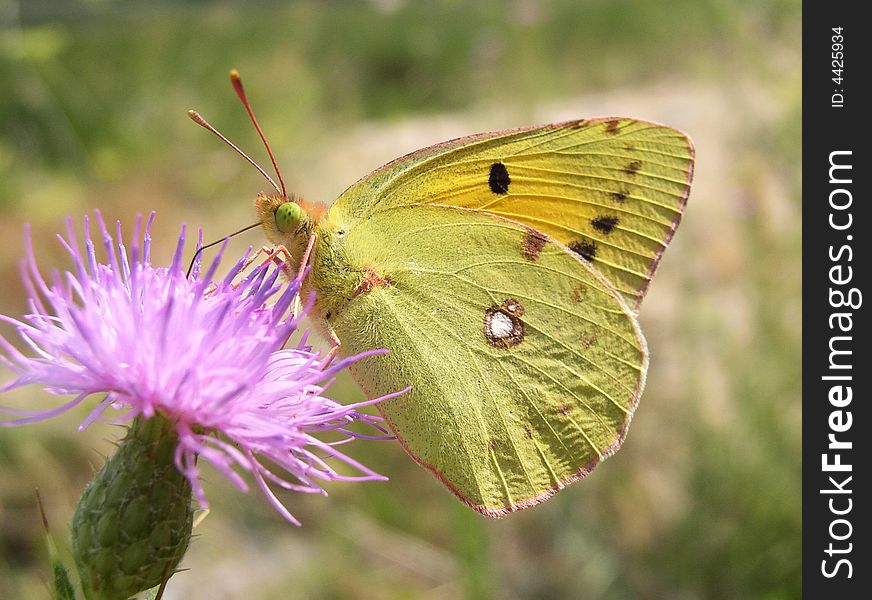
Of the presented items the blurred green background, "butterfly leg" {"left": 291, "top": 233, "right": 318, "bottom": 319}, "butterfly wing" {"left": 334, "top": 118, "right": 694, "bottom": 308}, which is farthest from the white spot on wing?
the blurred green background

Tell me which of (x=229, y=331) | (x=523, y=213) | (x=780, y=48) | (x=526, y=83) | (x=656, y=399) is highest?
(x=780, y=48)

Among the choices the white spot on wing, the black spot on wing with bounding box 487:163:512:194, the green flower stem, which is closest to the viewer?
the green flower stem

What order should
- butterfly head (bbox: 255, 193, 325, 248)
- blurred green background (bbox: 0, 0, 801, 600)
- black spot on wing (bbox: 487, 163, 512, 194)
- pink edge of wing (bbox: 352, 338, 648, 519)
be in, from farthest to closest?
blurred green background (bbox: 0, 0, 801, 600)
black spot on wing (bbox: 487, 163, 512, 194)
butterfly head (bbox: 255, 193, 325, 248)
pink edge of wing (bbox: 352, 338, 648, 519)

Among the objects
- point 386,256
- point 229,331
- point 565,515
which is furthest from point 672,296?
point 229,331

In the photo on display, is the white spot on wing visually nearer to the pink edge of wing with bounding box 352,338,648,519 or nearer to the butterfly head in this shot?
the pink edge of wing with bounding box 352,338,648,519

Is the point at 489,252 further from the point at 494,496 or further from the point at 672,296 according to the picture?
the point at 672,296

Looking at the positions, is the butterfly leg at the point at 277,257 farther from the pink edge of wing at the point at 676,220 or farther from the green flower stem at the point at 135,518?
the pink edge of wing at the point at 676,220

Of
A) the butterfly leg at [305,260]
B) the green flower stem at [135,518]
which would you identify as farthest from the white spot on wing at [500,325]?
the green flower stem at [135,518]

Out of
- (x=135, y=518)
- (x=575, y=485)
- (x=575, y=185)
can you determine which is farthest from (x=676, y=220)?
(x=575, y=485)
